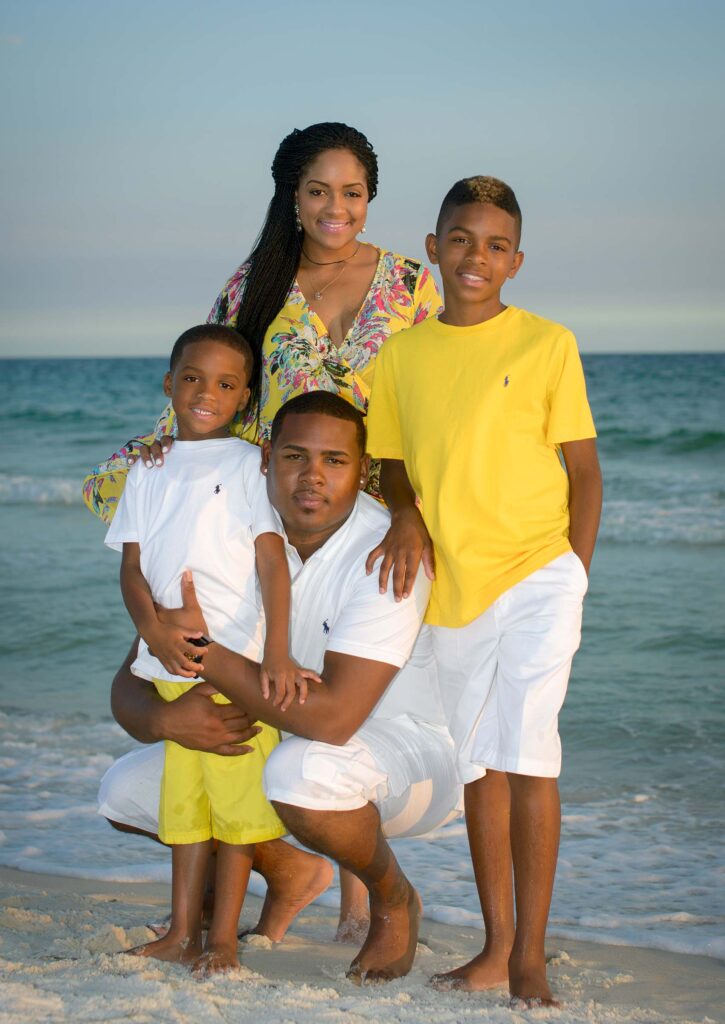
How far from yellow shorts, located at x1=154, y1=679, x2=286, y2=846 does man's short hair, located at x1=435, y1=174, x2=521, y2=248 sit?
1.37m

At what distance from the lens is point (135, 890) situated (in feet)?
13.0

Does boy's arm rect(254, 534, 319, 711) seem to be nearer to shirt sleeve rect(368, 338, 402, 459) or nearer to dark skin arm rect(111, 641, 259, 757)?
dark skin arm rect(111, 641, 259, 757)

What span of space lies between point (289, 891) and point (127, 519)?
113 cm

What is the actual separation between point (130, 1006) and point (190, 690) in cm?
77

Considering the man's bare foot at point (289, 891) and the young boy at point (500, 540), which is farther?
the man's bare foot at point (289, 891)

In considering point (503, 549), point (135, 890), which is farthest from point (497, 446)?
point (135, 890)

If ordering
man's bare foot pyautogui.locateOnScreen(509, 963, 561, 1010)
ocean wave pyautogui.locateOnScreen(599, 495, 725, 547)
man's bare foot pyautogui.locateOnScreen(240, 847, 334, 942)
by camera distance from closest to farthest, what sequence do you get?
man's bare foot pyautogui.locateOnScreen(509, 963, 561, 1010) → man's bare foot pyautogui.locateOnScreen(240, 847, 334, 942) → ocean wave pyautogui.locateOnScreen(599, 495, 725, 547)

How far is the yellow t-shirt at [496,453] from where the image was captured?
280 centimetres

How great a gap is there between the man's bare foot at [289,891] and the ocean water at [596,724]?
2.17 feet

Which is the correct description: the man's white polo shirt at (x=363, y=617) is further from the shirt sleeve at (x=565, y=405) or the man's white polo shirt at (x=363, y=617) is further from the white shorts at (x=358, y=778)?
the shirt sleeve at (x=565, y=405)

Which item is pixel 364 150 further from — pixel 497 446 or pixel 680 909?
pixel 680 909

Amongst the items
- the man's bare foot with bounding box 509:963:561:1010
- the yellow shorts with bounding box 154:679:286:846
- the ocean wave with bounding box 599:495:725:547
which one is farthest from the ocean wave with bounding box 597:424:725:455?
the man's bare foot with bounding box 509:963:561:1010

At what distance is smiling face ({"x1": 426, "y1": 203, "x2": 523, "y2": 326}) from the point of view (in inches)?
114

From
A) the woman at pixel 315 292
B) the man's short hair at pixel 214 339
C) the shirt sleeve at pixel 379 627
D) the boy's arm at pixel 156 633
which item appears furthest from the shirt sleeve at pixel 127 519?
the shirt sleeve at pixel 379 627
